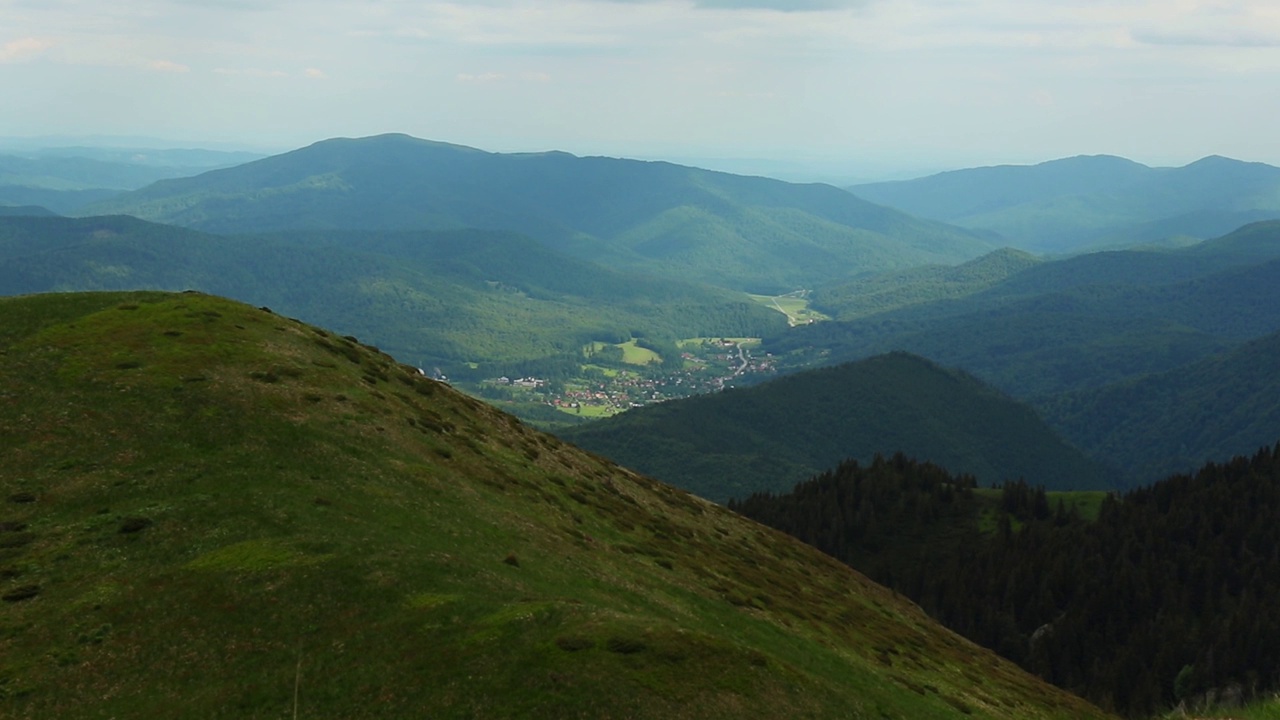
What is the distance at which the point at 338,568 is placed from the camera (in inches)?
1863

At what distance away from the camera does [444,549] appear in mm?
53469

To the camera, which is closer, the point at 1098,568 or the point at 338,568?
the point at 338,568

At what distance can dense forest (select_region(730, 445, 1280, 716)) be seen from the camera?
121438mm

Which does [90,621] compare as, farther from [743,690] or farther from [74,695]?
[743,690]

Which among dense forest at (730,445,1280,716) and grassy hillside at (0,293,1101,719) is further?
dense forest at (730,445,1280,716)

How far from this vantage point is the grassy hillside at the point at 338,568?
39.6 meters

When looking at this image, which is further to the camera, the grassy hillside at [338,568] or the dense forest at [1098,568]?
the dense forest at [1098,568]

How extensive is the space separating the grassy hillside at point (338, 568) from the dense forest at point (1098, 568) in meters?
39.3

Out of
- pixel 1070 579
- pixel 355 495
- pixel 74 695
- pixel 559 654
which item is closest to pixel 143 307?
pixel 355 495

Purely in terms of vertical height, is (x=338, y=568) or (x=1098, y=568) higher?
(x=338, y=568)

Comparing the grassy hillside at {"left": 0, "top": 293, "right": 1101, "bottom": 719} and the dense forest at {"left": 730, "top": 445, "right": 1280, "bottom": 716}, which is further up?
the grassy hillside at {"left": 0, "top": 293, "right": 1101, "bottom": 719}

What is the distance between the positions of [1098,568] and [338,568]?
14346 centimetres

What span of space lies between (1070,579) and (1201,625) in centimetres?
1966

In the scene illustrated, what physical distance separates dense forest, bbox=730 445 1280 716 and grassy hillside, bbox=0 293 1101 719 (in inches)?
1547
